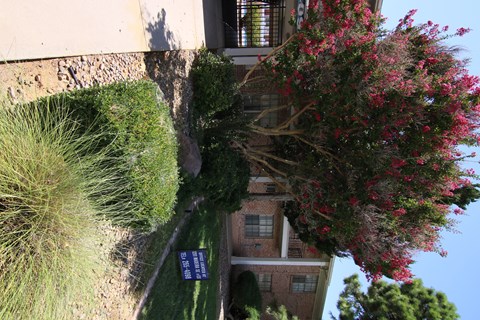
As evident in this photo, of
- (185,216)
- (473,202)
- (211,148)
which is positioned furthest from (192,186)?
(473,202)

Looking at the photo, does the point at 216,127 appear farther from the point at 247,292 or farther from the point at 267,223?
the point at 247,292

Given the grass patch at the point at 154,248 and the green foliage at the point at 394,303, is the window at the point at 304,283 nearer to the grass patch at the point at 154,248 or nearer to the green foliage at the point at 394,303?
the green foliage at the point at 394,303

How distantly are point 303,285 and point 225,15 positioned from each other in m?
11.1

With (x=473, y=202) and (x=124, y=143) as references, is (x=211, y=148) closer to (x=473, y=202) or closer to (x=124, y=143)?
(x=124, y=143)

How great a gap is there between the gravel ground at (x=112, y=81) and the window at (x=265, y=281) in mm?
9898

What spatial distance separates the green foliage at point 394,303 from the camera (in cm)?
886

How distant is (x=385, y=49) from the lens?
607 cm

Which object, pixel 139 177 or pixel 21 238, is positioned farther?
pixel 139 177

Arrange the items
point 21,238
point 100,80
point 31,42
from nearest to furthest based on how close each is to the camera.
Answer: point 21,238, point 31,42, point 100,80

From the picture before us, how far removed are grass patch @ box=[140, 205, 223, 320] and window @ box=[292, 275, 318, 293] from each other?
4981 millimetres

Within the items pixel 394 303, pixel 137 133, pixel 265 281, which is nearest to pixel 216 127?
pixel 137 133

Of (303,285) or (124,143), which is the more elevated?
(124,143)

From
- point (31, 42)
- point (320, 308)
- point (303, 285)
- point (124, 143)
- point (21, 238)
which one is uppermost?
point (31, 42)

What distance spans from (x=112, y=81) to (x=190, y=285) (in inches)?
212
